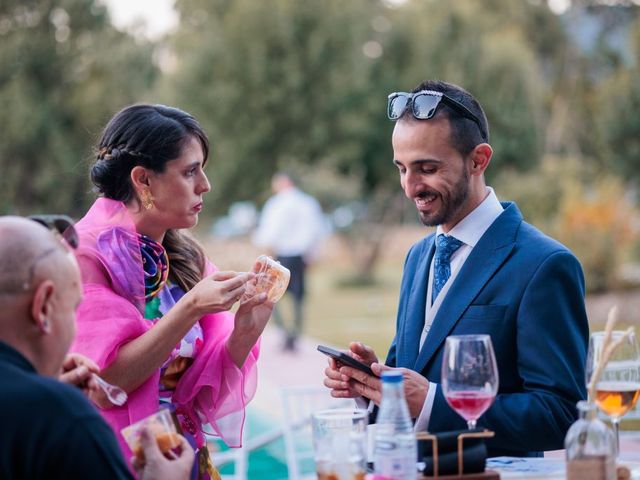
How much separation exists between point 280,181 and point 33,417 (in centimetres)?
1144

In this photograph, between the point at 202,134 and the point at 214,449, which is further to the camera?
the point at 214,449

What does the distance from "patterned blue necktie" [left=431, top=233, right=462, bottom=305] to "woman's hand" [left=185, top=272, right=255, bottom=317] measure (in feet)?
2.13

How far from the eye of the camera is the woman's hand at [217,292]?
284 centimetres

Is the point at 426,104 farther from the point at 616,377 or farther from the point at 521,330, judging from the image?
the point at 616,377

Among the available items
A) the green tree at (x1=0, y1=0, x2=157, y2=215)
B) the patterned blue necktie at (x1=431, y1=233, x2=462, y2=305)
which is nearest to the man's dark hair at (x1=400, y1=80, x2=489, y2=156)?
the patterned blue necktie at (x1=431, y1=233, x2=462, y2=305)

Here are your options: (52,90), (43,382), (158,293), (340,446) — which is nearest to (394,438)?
(340,446)

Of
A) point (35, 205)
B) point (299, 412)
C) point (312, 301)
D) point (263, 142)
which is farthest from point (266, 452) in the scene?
point (263, 142)

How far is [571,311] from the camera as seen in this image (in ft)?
9.11

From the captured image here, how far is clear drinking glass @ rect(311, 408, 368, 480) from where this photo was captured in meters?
2.11

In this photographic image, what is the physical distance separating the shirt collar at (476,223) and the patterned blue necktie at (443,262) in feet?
0.12

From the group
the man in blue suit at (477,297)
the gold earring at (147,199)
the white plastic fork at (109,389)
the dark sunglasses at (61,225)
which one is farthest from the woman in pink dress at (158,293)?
the dark sunglasses at (61,225)

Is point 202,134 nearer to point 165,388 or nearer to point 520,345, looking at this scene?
point 165,388

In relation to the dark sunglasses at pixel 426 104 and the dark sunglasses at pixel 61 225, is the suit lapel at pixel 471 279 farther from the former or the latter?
the dark sunglasses at pixel 61 225

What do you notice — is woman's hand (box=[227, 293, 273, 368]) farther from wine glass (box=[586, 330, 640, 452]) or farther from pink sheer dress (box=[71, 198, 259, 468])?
wine glass (box=[586, 330, 640, 452])
